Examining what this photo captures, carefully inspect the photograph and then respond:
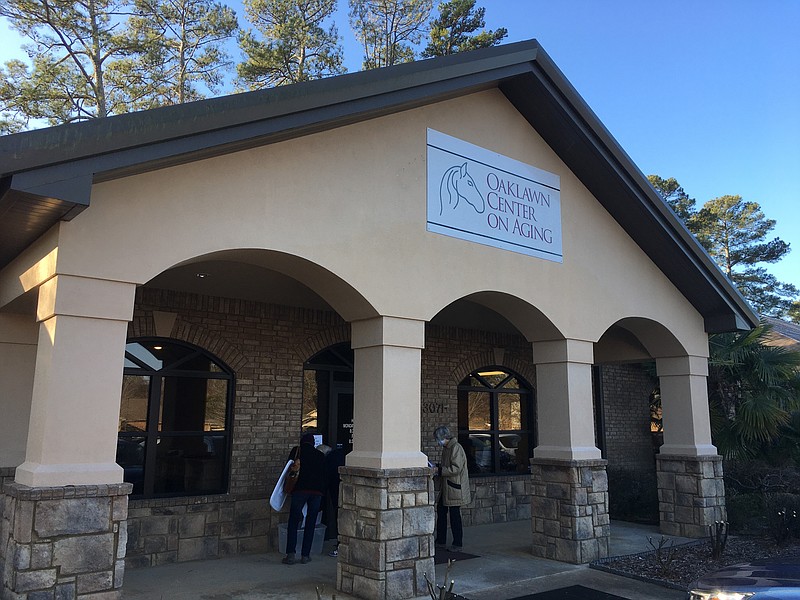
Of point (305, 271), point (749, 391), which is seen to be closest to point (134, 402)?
point (305, 271)

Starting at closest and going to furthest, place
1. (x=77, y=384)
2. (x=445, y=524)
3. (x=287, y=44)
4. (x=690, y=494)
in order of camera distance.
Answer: (x=77, y=384) → (x=445, y=524) → (x=690, y=494) → (x=287, y=44)

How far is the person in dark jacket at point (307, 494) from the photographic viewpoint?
8539 millimetres

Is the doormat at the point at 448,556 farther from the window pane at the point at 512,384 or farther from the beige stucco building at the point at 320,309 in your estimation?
the window pane at the point at 512,384

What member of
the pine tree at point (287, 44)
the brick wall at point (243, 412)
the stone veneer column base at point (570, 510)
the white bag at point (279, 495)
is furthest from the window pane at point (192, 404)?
the pine tree at point (287, 44)

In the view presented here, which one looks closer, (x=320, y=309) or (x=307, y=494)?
(x=307, y=494)

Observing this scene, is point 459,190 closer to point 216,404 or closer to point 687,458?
point 216,404

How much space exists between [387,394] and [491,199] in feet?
9.94

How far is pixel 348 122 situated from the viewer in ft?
23.7

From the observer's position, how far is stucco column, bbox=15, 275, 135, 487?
521cm

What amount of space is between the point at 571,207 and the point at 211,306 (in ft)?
17.6

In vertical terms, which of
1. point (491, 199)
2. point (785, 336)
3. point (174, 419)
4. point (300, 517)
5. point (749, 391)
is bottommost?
point (300, 517)

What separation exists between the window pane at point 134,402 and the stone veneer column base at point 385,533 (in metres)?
3.23

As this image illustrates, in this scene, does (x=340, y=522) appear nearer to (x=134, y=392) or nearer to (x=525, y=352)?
(x=134, y=392)

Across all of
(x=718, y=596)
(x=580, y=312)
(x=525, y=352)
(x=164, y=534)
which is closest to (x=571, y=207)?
(x=580, y=312)
